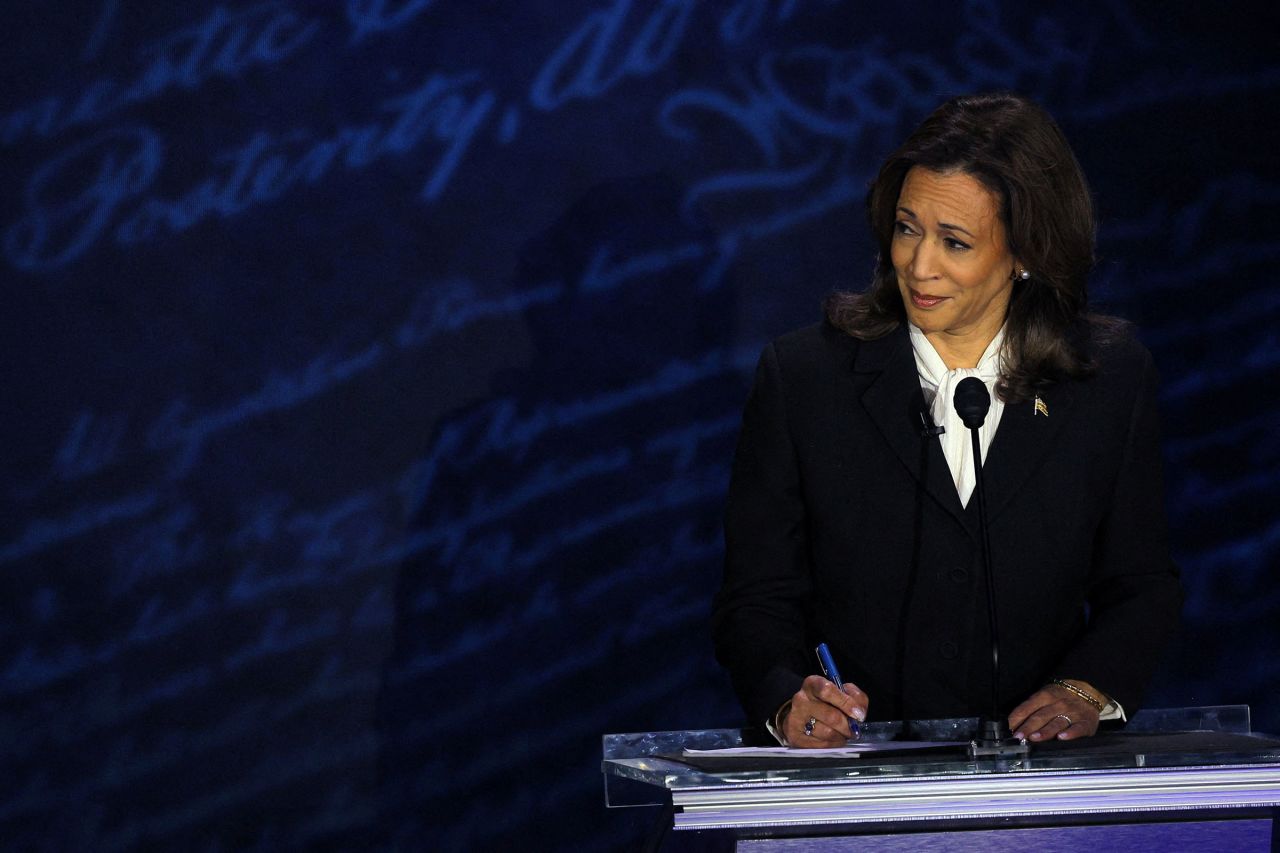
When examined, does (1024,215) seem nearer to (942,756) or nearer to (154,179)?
(942,756)

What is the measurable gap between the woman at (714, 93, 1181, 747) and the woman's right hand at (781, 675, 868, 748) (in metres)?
0.28

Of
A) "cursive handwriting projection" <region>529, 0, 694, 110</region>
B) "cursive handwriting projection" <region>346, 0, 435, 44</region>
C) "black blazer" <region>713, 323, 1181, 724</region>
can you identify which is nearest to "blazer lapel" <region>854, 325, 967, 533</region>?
"black blazer" <region>713, 323, 1181, 724</region>

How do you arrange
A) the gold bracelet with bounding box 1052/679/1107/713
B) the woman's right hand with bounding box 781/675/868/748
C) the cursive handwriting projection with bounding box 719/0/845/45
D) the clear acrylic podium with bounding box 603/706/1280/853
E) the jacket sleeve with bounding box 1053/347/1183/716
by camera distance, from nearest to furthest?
1. the clear acrylic podium with bounding box 603/706/1280/853
2. the woman's right hand with bounding box 781/675/868/748
3. the gold bracelet with bounding box 1052/679/1107/713
4. the jacket sleeve with bounding box 1053/347/1183/716
5. the cursive handwriting projection with bounding box 719/0/845/45

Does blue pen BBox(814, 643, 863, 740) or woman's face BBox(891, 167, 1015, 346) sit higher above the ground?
woman's face BBox(891, 167, 1015, 346)

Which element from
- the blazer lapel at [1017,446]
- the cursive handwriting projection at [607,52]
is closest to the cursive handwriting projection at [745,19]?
the cursive handwriting projection at [607,52]

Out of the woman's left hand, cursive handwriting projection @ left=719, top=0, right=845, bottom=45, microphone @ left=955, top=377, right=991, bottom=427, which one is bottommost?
the woman's left hand

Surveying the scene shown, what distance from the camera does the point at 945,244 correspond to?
213 cm

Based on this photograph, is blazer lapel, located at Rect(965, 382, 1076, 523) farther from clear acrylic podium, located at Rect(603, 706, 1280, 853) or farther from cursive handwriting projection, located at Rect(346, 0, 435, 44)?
cursive handwriting projection, located at Rect(346, 0, 435, 44)

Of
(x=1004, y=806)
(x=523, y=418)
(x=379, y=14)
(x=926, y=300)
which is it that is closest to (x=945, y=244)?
(x=926, y=300)

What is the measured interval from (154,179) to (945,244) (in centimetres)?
199

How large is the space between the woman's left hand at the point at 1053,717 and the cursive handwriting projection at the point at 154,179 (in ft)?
7.01

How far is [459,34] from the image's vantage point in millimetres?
3482

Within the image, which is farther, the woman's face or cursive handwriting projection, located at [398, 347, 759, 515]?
cursive handwriting projection, located at [398, 347, 759, 515]

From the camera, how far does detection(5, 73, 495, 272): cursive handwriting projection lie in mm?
3406
